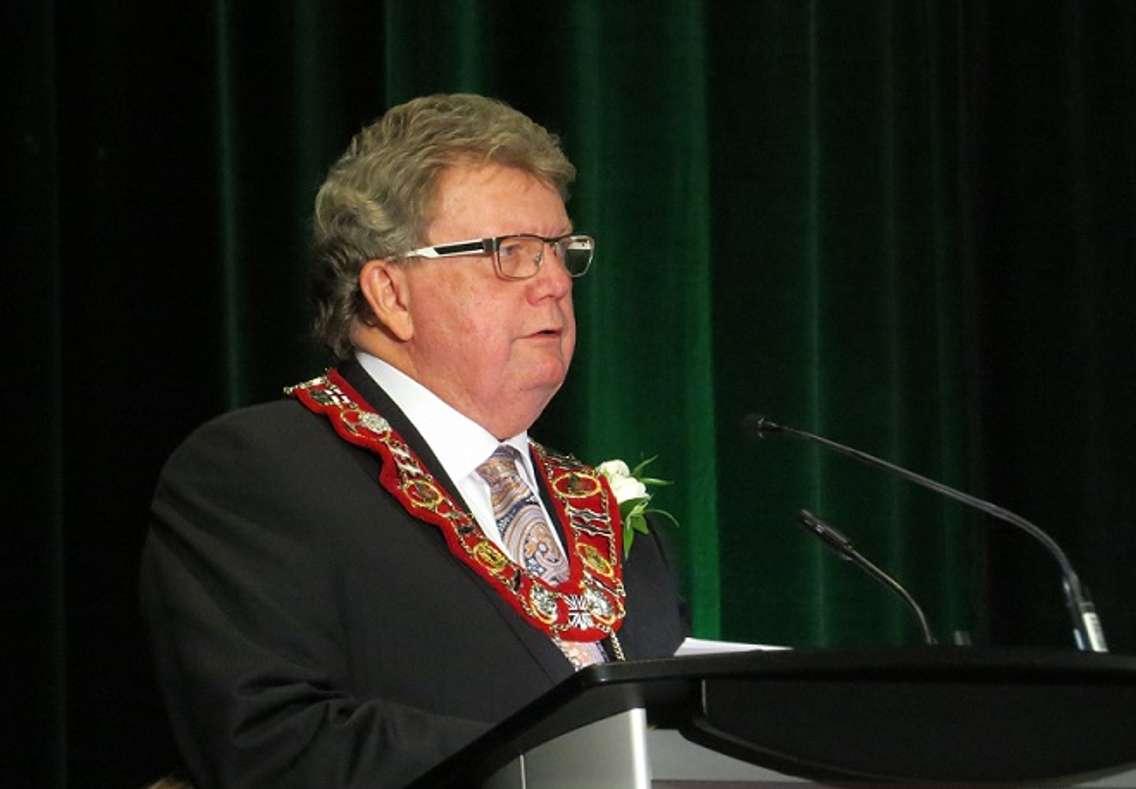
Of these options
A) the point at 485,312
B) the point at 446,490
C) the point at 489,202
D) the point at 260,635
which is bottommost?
the point at 260,635

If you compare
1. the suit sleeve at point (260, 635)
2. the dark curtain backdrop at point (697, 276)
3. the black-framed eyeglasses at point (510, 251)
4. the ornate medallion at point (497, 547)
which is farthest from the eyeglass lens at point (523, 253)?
the dark curtain backdrop at point (697, 276)

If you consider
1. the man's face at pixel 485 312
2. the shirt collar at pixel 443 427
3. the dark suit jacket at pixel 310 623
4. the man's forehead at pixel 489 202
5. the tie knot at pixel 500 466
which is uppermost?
the man's forehead at pixel 489 202

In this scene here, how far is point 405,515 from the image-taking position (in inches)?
78.5

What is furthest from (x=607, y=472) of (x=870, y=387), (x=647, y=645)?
(x=870, y=387)

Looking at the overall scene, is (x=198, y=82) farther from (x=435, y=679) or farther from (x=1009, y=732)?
(x=1009, y=732)

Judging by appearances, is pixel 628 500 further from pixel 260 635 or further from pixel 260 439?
pixel 260 635

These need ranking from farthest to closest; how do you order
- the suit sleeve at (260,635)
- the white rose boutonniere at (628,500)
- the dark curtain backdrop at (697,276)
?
the dark curtain backdrop at (697,276), the white rose boutonniere at (628,500), the suit sleeve at (260,635)

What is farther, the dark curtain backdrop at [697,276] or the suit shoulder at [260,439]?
the dark curtain backdrop at [697,276]

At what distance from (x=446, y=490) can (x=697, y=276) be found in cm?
152

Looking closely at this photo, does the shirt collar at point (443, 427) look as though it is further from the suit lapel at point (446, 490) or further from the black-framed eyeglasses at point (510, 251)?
the black-framed eyeglasses at point (510, 251)

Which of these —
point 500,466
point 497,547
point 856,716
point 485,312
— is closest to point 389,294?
point 485,312

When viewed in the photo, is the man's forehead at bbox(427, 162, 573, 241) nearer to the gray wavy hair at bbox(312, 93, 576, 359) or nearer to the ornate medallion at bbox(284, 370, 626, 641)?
the gray wavy hair at bbox(312, 93, 576, 359)

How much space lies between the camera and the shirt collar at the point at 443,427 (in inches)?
84.2

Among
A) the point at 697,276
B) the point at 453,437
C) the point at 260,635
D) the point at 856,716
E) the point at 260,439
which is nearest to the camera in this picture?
the point at 856,716
